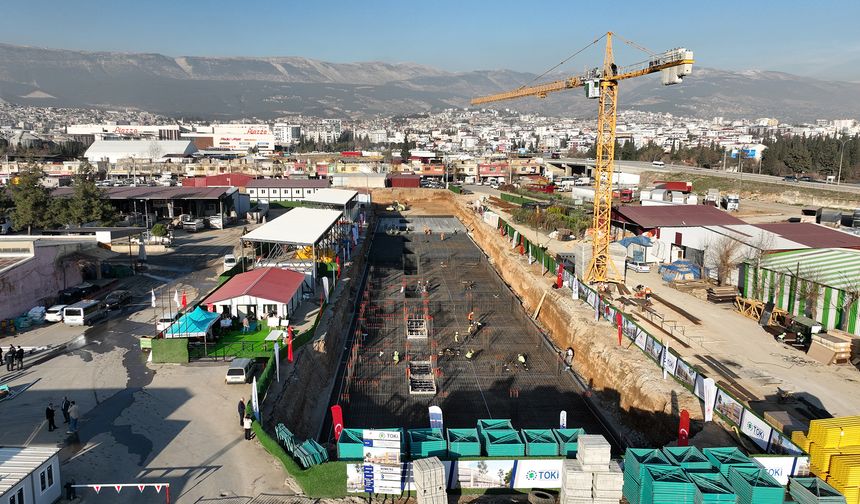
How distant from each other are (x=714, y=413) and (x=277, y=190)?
43.2 m

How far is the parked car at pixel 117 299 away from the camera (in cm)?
2047

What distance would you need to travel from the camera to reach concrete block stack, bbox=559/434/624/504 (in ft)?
30.6

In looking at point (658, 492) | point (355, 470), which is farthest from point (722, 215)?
point (355, 470)

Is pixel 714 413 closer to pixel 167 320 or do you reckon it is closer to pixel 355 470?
pixel 355 470

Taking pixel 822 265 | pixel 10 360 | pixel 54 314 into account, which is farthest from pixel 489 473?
pixel 54 314

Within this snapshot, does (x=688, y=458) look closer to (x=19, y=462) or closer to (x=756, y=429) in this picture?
(x=756, y=429)

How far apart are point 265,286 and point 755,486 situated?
14.4 meters

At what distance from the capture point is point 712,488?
9250 millimetres

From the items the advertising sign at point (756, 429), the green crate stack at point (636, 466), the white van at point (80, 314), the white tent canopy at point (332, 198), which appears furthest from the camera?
the white tent canopy at point (332, 198)

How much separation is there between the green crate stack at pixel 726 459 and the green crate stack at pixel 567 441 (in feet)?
7.31

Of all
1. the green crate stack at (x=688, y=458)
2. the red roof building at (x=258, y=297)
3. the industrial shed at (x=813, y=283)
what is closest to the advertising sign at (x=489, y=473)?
the green crate stack at (x=688, y=458)

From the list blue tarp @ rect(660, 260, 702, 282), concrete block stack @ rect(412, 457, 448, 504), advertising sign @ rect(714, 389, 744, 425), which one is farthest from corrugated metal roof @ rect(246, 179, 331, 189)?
concrete block stack @ rect(412, 457, 448, 504)

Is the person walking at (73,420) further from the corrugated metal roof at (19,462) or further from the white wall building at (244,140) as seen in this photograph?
the white wall building at (244,140)

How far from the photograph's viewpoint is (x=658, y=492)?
9250mm
